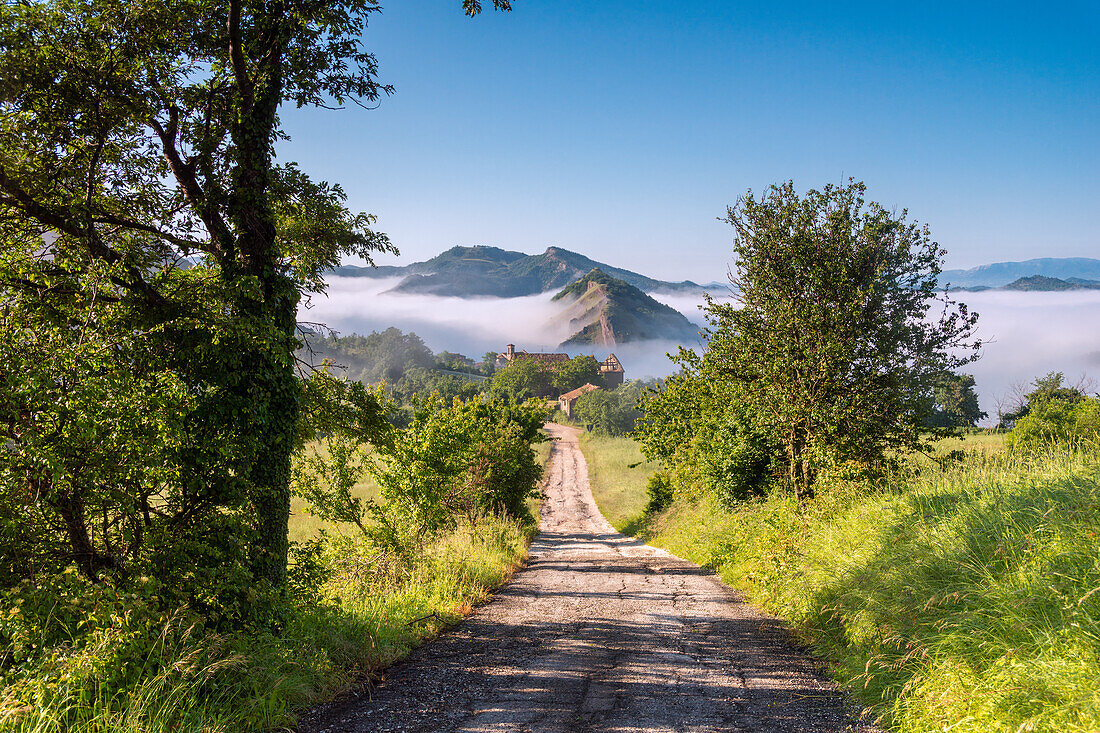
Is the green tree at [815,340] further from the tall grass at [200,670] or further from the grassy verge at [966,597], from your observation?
the tall grass at [200,670]

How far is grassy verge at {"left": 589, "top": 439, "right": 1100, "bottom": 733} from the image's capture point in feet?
11.0

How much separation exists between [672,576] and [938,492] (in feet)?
20.1

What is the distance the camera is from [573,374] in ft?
353

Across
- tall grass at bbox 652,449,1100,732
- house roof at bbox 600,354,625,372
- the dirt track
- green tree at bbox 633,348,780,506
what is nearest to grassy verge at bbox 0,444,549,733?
the dirt track

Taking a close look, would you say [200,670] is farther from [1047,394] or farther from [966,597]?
[1047,394]

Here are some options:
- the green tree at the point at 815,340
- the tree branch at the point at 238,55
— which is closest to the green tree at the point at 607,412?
the green tree at the point at 815,340

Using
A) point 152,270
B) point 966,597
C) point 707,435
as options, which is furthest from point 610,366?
point 966,597

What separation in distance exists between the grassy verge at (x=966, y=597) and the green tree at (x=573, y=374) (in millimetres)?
98445

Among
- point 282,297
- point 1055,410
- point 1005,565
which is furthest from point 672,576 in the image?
point 1055,410

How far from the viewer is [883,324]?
36.7 ft

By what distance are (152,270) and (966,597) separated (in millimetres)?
8437

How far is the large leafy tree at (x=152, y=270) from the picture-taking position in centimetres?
424

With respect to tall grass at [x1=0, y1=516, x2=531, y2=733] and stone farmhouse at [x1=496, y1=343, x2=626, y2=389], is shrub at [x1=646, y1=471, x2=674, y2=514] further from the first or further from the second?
stone farmhouse at [x1=496, y1=343, x2=626, y2=389]

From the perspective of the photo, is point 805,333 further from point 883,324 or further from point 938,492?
point 938,492
